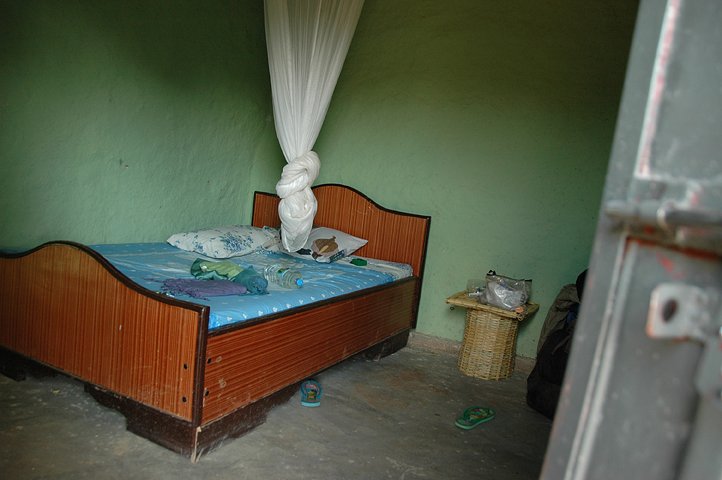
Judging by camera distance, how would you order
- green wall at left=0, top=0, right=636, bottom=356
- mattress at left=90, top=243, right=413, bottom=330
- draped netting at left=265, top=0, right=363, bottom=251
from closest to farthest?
mattress at left=90, top=243, right=413, bottom=330, green wall at left=0, top=0, right=636, bottom=356, draped netting at left=265, top=0, right=363, bottom=251

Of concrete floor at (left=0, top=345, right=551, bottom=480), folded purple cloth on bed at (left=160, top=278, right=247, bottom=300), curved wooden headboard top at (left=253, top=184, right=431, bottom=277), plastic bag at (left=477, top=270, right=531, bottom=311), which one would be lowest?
concrete floor at (left=0, top=345, right=551, bottom=480)

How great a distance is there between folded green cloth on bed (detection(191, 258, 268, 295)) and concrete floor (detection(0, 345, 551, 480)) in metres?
0.64

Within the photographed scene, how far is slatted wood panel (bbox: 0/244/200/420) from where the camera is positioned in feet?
6.36

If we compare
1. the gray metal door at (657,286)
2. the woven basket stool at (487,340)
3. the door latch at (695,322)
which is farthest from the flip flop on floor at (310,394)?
the door latch at (695,322)

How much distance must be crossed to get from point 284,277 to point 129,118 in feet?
4.99

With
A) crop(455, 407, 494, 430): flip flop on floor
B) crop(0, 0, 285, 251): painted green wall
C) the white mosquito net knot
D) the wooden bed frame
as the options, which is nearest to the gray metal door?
the wooden bed frame

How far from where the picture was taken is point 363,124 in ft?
13.7

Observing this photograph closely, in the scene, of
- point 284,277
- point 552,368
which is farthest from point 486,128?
point 284,277

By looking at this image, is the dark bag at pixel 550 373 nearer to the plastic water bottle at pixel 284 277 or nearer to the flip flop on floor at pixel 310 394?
the flip flop on floor at pixel 310 394

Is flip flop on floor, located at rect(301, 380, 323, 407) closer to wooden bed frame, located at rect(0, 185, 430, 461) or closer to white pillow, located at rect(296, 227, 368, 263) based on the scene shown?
wooden bed frame, located at rect(0, 185, 430, 461)

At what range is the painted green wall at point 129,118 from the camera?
265 cm

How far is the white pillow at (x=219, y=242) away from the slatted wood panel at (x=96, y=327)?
1.10 m

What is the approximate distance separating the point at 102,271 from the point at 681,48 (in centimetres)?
214

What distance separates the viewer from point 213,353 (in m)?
1.95
